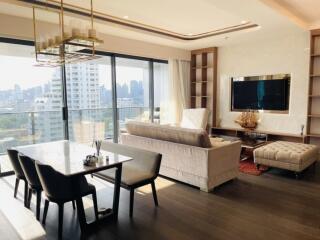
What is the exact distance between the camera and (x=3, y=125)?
4285mm

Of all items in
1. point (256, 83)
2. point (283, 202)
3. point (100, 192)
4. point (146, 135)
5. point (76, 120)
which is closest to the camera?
point (283, 202)

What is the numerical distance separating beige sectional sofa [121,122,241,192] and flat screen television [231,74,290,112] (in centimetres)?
236

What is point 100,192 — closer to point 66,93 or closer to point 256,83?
point 66,93

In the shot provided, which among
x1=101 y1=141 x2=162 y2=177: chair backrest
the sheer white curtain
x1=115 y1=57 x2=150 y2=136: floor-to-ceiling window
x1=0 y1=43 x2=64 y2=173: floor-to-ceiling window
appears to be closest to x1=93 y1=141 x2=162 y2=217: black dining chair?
x1=101 y1=141 x2=162 y2=177: chair backrest

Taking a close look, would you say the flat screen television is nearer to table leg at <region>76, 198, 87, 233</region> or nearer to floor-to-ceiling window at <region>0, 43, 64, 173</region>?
floor-to-ceiling window at <region>0, 43, 64, 173</region>

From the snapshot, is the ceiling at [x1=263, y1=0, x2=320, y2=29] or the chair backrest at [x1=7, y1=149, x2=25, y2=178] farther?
→ the ceiling at [x1=263, y1=0, x2=320, y2=29]

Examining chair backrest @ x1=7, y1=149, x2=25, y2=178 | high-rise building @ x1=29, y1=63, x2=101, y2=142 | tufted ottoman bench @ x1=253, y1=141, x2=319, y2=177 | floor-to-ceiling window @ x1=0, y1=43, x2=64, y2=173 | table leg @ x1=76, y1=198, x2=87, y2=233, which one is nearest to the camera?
table leg @ x1=76, y1=198, x2=87, y2=233

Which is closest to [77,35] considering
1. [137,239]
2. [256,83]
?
[137,239]

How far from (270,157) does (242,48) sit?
3.07 m

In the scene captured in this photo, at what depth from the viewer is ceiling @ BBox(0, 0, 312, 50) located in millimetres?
3590

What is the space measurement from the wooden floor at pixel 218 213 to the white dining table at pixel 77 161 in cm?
18

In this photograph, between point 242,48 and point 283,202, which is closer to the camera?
point 283,202

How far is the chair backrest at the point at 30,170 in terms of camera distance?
8.28 feet

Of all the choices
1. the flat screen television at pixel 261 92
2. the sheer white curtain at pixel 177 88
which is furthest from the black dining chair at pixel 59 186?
the flat screen television at pixel 261 92
